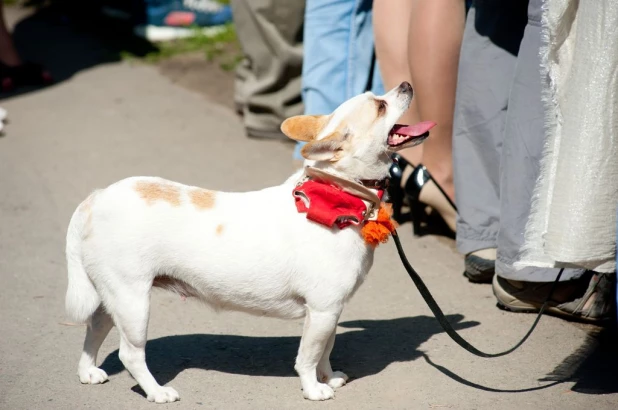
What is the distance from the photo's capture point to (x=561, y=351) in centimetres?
367

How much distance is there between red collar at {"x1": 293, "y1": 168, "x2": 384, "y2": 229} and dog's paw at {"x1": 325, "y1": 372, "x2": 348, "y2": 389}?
66 cm

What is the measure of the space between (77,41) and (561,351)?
7245 millimetres

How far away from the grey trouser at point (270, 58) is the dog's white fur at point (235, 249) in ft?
11.0

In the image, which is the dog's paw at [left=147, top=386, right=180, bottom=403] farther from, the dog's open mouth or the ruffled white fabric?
the ruffled white fabric

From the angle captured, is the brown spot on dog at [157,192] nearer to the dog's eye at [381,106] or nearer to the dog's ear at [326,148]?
the dog's ear at [326,148]

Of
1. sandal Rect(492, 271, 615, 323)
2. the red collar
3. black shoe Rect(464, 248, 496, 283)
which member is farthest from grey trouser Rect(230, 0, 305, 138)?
the red collar

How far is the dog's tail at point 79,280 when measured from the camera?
3.23m

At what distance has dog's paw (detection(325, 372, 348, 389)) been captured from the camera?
11.1ft

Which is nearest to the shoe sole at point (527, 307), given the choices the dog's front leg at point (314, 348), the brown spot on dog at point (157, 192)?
the dog's front leg at point (314, 348)

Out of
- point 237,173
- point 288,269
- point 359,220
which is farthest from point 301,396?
point 237,173

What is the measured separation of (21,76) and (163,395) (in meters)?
5.39

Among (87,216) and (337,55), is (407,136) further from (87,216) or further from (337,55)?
(337,55)

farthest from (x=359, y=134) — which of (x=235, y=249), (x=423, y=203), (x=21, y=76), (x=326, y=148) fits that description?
(x=21, y=76)

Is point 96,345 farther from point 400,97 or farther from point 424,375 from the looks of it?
point 400,97
